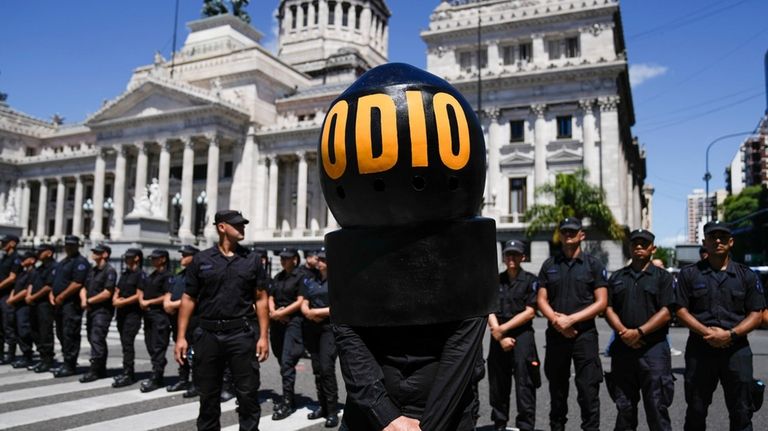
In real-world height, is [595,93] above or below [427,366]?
above

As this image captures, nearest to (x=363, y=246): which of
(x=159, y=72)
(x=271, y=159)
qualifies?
(x=271, y=159)

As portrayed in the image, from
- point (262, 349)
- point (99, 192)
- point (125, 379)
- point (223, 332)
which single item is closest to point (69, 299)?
point (125, 379)

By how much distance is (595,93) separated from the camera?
112 ft

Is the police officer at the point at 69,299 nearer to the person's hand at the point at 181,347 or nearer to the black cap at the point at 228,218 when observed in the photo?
the person's hand at the point at 181,347

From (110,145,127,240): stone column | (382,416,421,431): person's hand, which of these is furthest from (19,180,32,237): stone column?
(382,416,421,431): person's hand

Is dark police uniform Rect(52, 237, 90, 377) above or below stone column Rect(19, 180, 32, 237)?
below

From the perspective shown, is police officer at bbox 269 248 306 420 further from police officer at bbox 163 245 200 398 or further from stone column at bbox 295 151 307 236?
stone column at bbox 295 151 307 236

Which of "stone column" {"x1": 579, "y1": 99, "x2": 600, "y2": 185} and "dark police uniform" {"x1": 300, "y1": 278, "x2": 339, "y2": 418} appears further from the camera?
"stone column" {"x1": 579, "y1": 99, "x2": 600, "y2": 185}

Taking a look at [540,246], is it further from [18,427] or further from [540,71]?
[18,427]

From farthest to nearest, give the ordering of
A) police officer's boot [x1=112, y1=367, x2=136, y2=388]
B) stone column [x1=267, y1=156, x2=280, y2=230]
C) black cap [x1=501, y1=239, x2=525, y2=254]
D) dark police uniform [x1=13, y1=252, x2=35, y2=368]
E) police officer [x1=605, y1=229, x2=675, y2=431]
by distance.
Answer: stone column [x1=267, y1=156, x2=280, y2=230] → dark police uniform [x1=13, y1=252, x2=35, y2=368] → police officer's boot [x1=112, y1=367, x2=136, y2=388] → black cap [x1=501, y1=239, x2=525, y2=254] → police officer [x1=605, y1=229, x2=675, y2=431]

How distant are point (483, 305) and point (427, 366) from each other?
0.42 meters

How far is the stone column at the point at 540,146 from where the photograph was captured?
35094 millimetres

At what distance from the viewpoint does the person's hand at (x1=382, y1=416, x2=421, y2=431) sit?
2648 millimetres

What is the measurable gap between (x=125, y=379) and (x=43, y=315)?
2525mm
